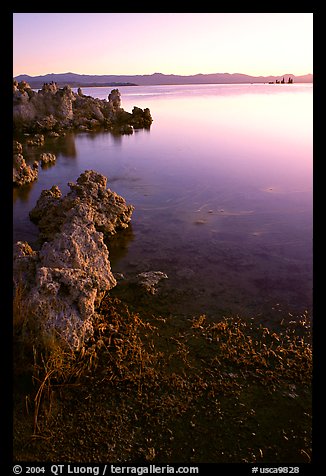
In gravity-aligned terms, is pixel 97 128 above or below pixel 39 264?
above

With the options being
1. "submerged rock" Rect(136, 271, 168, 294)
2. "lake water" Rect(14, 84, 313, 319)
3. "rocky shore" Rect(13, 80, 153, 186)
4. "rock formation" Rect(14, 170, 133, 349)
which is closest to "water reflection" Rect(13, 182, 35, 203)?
"lake water" Rect(14, 84, 313, 319)

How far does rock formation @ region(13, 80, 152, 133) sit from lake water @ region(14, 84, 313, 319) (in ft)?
13.6

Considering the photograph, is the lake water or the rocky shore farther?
the rocky shore

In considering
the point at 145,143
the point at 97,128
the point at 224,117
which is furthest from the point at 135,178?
the point at 224,117

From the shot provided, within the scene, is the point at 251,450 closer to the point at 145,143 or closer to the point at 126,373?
the point at 126,373

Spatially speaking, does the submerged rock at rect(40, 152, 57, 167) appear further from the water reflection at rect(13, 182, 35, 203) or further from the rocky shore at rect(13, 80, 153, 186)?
the rocky shore at rect(13, 80, 153, 186)

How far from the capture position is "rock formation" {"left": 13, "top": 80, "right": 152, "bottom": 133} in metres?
34.8

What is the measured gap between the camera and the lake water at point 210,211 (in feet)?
29.3

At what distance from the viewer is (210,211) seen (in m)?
14.9

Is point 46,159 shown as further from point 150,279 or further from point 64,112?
point 150,279

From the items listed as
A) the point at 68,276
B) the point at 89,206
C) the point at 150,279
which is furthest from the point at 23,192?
the point at 68,276

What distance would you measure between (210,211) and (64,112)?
94.6ft
